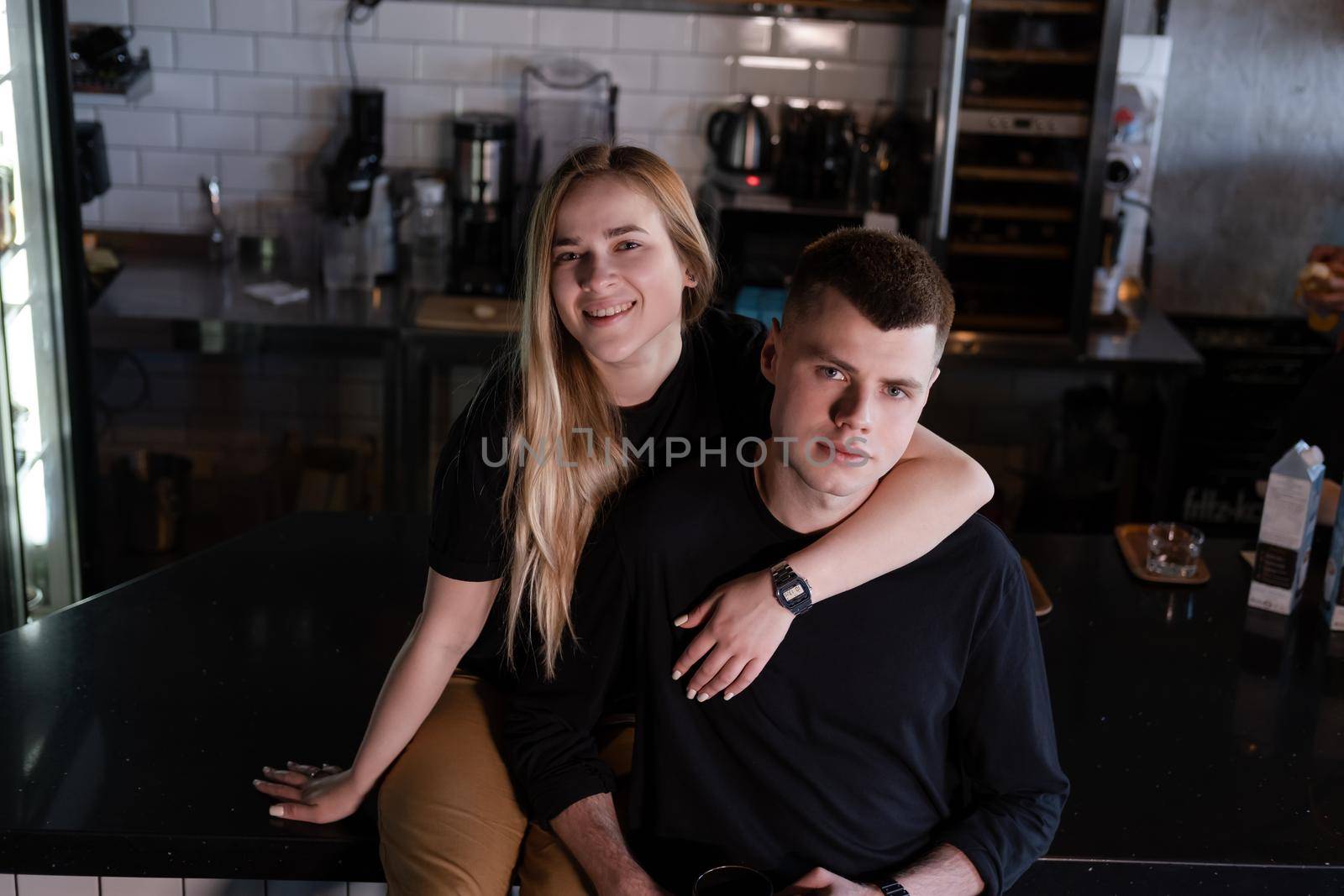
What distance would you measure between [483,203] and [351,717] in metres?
2.58

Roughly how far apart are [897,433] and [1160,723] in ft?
2.10

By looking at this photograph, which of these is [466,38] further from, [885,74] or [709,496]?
[709,496]

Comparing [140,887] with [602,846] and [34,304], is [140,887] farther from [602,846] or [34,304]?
[34,304]

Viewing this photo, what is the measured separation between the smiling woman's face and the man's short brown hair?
0.23 metres

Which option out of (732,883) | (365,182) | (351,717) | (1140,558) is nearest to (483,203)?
(365,182)

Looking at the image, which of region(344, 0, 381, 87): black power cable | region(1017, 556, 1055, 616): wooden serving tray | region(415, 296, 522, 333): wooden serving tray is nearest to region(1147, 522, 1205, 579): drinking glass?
region(1017, 556, 1055, 616): wooden serving tray

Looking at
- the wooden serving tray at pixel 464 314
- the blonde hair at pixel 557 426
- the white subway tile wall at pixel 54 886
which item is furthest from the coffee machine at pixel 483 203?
the white subway tile wall at pixel 54 886

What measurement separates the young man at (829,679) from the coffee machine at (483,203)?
2553mm

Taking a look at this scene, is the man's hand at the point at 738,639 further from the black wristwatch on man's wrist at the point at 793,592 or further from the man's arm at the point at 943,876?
the man's arm at the point at 943,876

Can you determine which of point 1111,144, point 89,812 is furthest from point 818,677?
point 1111,144

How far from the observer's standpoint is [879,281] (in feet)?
4.74

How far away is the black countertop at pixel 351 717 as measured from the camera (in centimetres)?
154

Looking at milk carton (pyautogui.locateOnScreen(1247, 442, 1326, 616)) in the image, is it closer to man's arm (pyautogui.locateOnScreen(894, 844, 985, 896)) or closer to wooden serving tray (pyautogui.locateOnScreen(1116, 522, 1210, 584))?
wooden serving tray (pyautogui.locateOnScreen(1116, 522, 1210, 584))

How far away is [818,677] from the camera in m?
1.52
